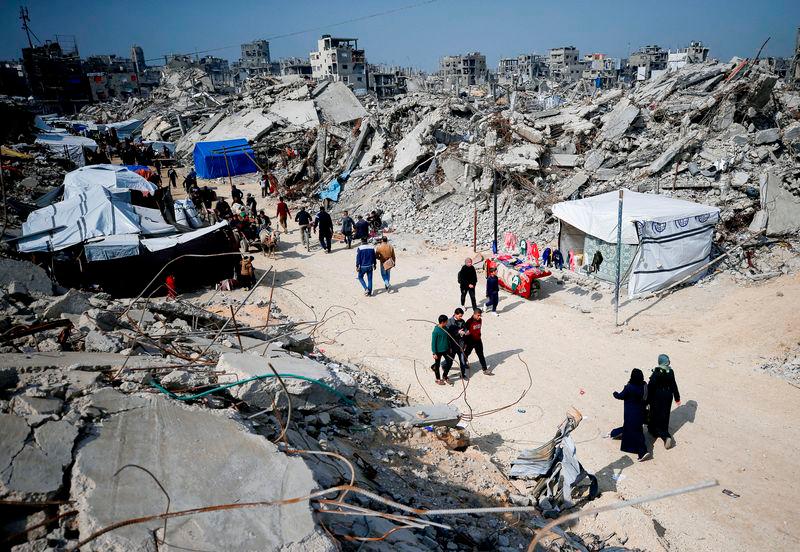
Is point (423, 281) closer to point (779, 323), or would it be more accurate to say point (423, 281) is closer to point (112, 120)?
point (779, 323)

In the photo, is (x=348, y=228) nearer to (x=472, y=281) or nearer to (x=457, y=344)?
(x=472, y=281)

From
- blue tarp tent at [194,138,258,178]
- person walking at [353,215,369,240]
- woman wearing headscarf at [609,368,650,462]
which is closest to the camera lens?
woman wearing headscarf at [609,368,650,462]

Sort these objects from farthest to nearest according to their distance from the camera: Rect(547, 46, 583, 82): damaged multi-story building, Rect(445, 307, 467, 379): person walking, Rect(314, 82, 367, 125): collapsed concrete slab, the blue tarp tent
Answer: Rect(547, 46, 583, 82): damaged multi-story building
Rect(314, 82, 367, 125): collapsed concrete slab
the blue tarp tent
Rect(445, 307, 467, 379): person walking

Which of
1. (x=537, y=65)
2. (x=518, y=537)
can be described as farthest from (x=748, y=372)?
(x=537, y=65)

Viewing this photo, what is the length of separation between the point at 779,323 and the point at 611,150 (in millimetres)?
9634

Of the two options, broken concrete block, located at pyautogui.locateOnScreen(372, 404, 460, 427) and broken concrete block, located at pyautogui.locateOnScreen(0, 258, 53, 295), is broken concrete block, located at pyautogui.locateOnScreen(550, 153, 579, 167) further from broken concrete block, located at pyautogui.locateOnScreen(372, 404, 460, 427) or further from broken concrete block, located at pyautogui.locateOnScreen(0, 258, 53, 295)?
broken concrete block, located at pyautogui.locateOnScreen(0, 258, 53, 295)

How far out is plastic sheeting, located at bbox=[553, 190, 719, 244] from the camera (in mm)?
10680

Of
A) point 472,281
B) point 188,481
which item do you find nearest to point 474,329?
point 472,281

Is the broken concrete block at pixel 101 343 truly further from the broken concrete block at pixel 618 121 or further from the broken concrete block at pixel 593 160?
the broken concrete block at pixel 618 121

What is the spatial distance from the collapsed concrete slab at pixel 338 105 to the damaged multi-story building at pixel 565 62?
324 feet

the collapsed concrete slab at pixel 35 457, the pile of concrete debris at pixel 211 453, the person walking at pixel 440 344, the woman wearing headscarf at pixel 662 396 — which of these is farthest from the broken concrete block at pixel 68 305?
the woman wearing headscarf at pixel 662 396

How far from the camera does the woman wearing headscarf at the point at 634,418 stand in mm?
6051

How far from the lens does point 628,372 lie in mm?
8156

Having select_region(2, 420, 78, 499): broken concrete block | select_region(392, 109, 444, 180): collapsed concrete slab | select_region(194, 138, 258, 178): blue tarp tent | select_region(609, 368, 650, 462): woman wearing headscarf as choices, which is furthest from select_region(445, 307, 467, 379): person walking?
select_region(194, 138, 258, 178): blue tarp tent
